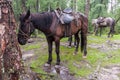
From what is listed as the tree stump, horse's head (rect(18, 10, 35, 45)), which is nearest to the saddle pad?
horse's head (rect(18, 10, 35, 45))

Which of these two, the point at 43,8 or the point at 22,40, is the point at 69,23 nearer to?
the point at 22,40

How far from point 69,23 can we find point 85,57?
6.26ft

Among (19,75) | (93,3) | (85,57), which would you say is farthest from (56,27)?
(93,3)

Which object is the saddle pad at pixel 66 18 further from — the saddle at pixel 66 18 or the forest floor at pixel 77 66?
the forest floor at pixel 77 66

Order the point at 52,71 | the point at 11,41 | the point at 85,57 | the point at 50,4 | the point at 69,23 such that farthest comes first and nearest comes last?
the point at 50,4, the point at 85,57, the point at 69,23, the point at 52,71, the point at 11,41

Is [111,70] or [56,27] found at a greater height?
[56,27]

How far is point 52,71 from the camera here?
7.27 m

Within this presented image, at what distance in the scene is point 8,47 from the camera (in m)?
3.62

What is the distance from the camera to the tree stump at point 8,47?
3521 mm

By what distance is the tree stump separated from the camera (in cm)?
352

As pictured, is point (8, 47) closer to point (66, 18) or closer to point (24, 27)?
point (24, 27)

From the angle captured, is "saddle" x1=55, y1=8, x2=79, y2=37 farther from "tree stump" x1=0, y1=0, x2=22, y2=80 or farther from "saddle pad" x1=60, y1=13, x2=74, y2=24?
"tree stump" x1=0, y1=0, x2=22, y2=80

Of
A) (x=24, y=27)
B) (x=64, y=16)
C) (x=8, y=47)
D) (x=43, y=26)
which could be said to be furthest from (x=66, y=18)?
(x=8, y=47)

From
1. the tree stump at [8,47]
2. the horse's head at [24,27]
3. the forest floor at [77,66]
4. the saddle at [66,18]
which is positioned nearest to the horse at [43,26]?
the horse's head at [24,27]
